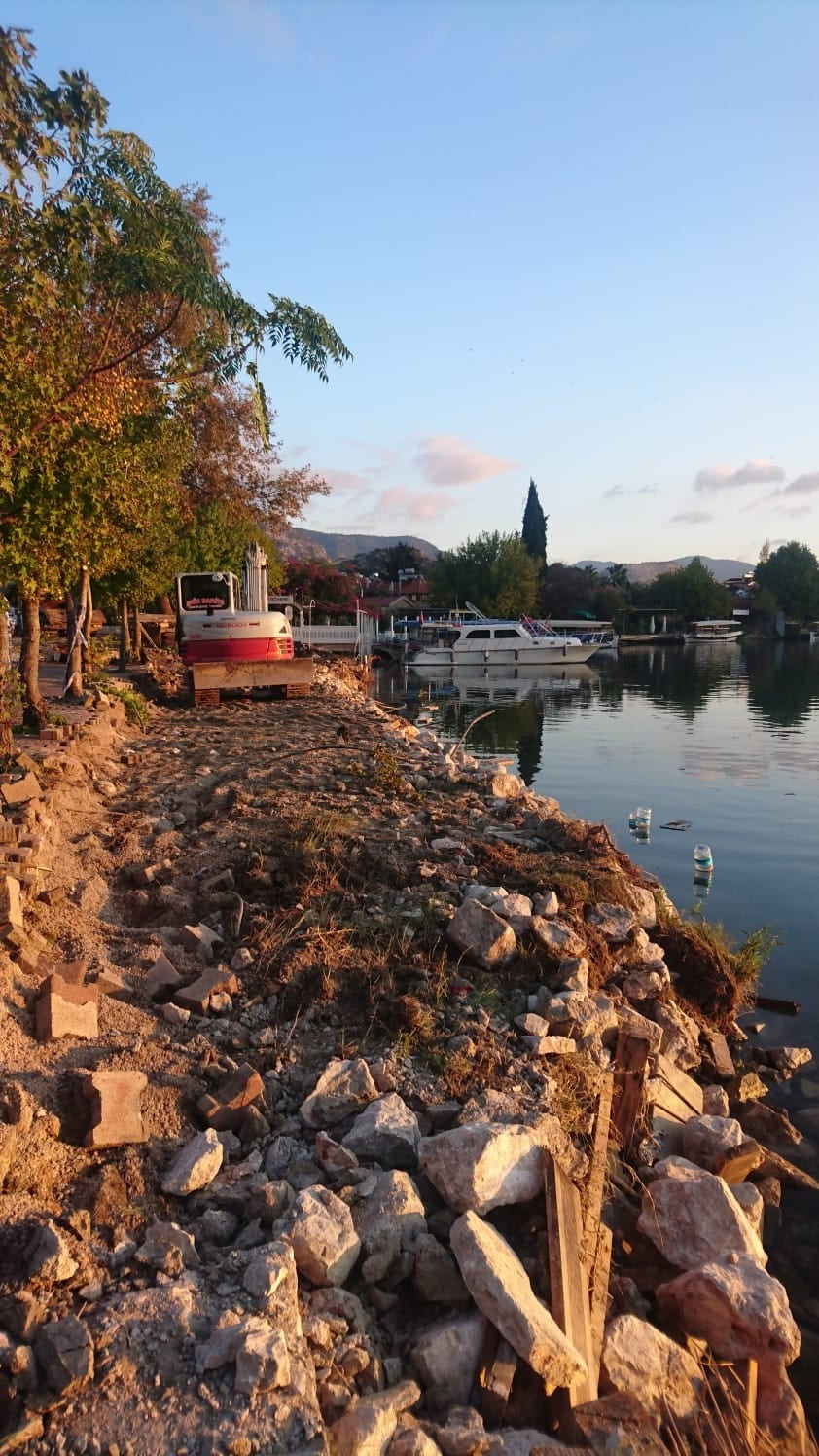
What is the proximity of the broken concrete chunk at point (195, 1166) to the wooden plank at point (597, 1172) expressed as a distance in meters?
1.42

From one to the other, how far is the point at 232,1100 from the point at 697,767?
16651 mm

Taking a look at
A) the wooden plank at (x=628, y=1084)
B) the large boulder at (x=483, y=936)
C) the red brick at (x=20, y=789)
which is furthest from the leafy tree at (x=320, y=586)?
the wooden plank at (x=628, y=1084)

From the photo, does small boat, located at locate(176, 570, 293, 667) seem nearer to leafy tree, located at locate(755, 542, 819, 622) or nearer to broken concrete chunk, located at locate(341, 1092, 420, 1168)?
broken concrete chunk, located at locate(341, 1092, 420, 1168)

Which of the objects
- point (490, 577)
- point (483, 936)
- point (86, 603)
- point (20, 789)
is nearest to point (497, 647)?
point (490, 577)

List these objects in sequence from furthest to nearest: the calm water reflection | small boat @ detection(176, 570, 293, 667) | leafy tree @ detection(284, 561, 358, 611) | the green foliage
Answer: leafy tree @ detection(284, 561, 358, 611)
small boat @ detection(176, 570, 293, 667)
the green foliage
the calm water reflection

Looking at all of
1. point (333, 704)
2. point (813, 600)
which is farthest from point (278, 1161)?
point (813, 600)

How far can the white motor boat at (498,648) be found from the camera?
5484 cm

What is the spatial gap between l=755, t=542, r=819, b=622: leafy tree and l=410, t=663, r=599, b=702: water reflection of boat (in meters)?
67.9

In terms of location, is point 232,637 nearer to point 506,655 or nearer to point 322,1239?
point 322,1239

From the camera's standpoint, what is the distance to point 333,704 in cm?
1748

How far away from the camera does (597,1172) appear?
3752mm

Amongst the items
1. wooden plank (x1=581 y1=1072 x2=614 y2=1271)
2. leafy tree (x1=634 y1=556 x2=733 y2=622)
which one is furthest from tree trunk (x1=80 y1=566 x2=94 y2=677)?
leafy tree (x1=634 y1=556 x2=733 y2=622)

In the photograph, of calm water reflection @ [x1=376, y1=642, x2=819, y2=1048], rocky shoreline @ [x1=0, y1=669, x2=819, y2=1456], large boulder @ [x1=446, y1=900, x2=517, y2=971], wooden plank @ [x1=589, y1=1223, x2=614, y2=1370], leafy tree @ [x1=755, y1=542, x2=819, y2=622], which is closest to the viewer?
rocky shoreline @ [x1=0, y1=669, x2=819, y2=1456]

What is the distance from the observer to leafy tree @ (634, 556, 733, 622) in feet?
359
